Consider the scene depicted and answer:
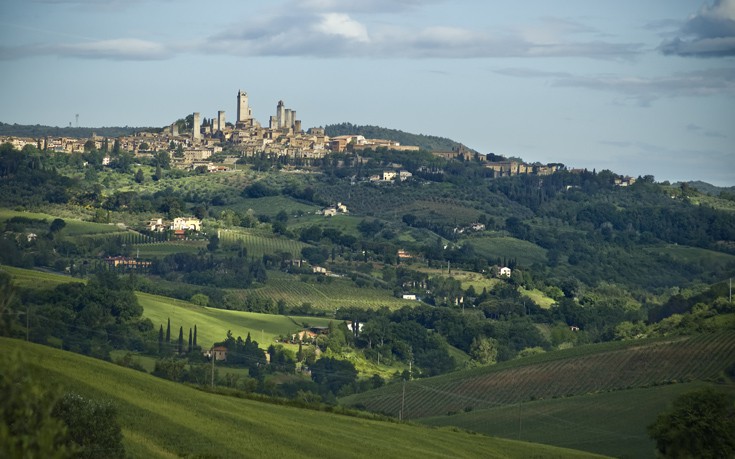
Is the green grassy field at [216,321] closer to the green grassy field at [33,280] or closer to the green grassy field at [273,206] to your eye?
the green grassy field at [33,280]

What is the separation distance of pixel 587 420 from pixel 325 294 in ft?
162

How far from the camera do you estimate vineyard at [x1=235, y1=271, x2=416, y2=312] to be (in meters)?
92.6

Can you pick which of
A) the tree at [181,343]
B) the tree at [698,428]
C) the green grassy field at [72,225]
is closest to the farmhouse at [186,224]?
the green grassy field at [72,225]

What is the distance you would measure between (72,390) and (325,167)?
148 metres

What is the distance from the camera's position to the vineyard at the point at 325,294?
92.6m

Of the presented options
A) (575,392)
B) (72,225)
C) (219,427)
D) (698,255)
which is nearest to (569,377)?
(575,392)

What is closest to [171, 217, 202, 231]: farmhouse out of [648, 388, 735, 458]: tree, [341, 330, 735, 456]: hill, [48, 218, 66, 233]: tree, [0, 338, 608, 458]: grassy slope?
[48, 218, 66, 233]: tree

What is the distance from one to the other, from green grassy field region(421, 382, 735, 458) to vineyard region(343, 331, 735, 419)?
252 cm

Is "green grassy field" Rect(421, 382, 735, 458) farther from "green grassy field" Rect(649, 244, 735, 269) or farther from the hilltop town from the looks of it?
the hilltop town

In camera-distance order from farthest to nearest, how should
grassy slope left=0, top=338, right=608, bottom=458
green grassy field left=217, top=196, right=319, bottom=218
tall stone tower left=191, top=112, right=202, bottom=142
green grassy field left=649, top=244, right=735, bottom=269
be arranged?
tall stone tower left=191, top=112, right=202, bottom=142 → green grassy field left=217, top=196, right=319, bottom=218 → green grassy field left=649, top=244, right=735, bottom=269 → grassy slope left=0, top=338, right=608, bottom=458

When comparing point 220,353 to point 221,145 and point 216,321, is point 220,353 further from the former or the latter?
point 221,145

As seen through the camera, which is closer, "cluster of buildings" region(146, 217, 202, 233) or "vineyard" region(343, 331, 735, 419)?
"vineyard" region(343, 331, 735, 419)

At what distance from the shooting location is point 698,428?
36781 millimetres

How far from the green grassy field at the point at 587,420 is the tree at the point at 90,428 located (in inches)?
840
